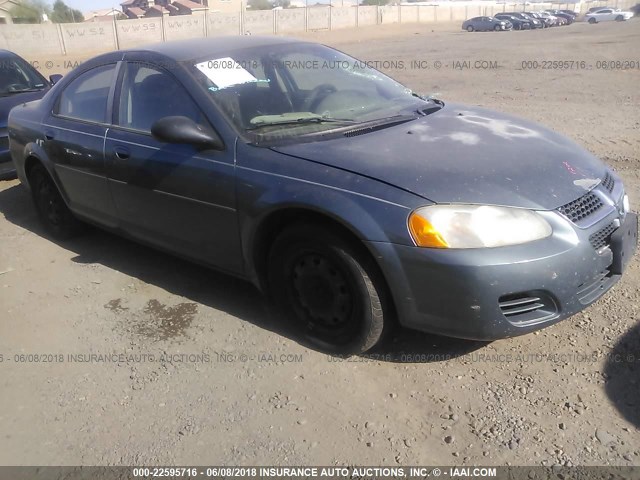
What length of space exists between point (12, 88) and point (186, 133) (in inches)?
207

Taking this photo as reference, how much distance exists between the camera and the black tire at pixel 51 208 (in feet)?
16.3

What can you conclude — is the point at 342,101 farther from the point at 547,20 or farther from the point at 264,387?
the point at 547,20

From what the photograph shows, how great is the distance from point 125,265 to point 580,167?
127 inches

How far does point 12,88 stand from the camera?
7.37 metres

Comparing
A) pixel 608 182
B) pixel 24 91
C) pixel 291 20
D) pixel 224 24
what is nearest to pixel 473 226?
pixel 608 182

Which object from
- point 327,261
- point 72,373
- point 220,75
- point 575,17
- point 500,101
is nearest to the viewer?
point 327,261

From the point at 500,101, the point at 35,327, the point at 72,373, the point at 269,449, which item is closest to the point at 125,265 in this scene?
the point at 35,327

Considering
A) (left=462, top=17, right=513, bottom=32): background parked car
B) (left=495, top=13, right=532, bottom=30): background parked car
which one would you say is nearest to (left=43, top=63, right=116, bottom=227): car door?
(left=462, top=17, right=513, bottom=32): background parked car

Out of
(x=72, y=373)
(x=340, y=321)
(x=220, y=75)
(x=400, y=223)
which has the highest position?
(x=220, y=75)

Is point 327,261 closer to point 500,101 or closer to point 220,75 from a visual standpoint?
point 220,75

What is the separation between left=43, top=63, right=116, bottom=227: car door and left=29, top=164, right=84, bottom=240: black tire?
0.32 metres

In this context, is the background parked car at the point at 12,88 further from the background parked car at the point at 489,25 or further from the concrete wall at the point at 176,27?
the background parked car at the point at 489,25

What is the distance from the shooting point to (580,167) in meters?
3.15

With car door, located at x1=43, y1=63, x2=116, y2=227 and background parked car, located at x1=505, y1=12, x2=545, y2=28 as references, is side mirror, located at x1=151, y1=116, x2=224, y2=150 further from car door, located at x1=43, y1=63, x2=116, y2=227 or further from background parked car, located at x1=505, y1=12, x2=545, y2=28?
background parked car, located at x1=505, y1=12, x2=545, y2=28
